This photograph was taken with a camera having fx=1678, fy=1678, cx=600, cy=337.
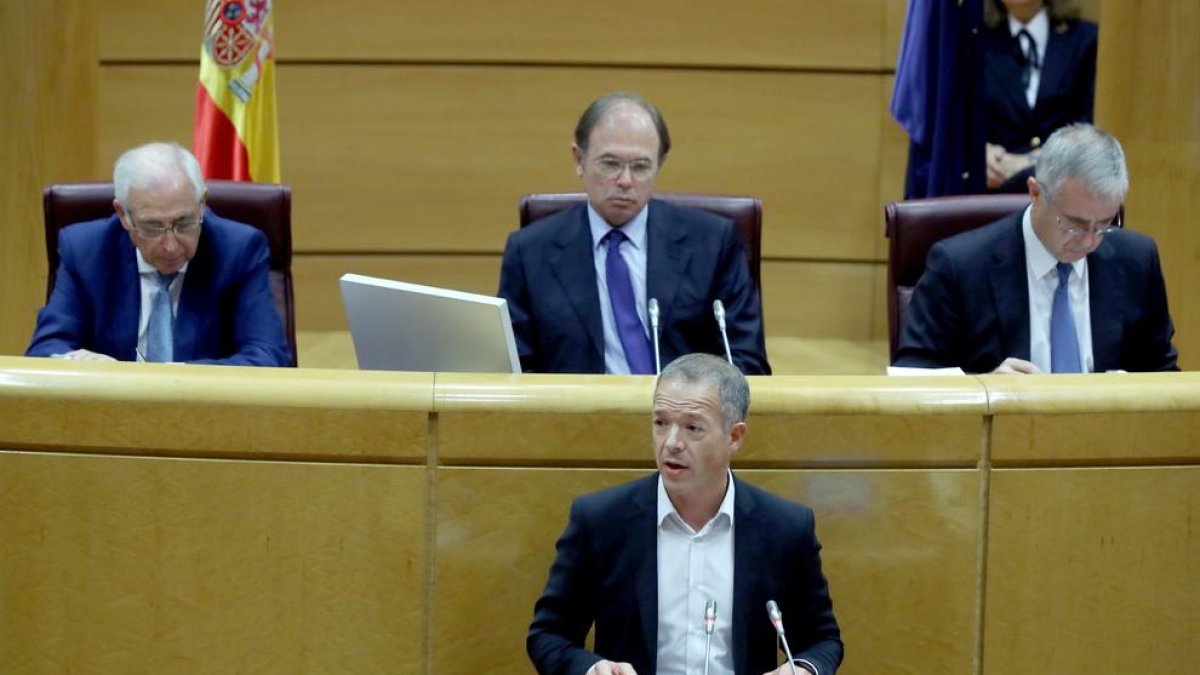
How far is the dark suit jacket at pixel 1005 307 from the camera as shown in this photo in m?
3.32

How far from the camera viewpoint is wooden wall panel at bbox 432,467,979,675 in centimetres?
263

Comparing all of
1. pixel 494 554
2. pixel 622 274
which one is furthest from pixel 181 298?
Answer: pixel 494 554

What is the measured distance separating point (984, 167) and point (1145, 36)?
91 cm

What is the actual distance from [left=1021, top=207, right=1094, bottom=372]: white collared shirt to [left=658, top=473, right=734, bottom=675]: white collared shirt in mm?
1088

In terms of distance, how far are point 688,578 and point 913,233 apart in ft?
4.34

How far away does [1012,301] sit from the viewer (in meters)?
3.32

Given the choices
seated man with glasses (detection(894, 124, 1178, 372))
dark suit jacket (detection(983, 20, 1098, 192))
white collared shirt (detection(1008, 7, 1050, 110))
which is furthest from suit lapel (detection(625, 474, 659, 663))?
white collared shirt (detection(1008, 7, 1050, 110))

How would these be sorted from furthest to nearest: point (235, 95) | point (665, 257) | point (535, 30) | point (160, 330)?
point (535, 30)
point (235, 95)
point (665, 257)
point (160, 330)

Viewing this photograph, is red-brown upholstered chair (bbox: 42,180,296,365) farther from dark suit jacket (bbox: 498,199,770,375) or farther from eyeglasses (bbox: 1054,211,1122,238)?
eyeglasses (bbox: 1054,211,1122,238)

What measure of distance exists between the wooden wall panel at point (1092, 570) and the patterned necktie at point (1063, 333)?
2.09 ft

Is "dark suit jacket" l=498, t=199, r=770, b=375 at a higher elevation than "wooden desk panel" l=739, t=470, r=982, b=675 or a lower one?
higher

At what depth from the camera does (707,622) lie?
2.41 meters

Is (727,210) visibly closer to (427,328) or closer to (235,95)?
(427,328)

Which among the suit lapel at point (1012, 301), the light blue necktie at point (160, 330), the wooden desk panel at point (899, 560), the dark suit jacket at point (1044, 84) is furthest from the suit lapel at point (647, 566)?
the dark suit jacket at point (1044, 84)
